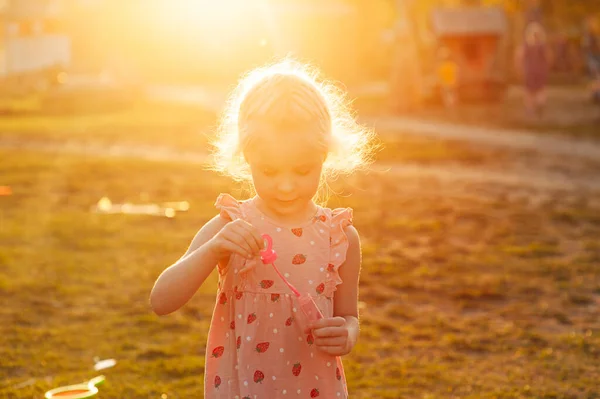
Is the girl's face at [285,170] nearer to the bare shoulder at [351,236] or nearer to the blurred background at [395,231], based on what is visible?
the bare shoulder at [351,236]

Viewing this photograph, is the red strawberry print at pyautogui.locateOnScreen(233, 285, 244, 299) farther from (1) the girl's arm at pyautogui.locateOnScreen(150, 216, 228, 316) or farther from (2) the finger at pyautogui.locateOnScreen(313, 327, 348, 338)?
(2) the finger at pyautogui.locateOnScreen(313, 327, 348, 338)

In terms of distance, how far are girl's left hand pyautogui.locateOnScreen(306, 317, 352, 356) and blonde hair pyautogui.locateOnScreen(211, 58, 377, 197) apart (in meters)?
0.54

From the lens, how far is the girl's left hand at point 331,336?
8.56 feet

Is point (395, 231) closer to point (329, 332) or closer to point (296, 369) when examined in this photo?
point (296, 369)

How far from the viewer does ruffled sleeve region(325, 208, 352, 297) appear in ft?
9.16

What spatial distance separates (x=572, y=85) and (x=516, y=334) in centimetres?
2867

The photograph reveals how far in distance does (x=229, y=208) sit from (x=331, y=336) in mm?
525

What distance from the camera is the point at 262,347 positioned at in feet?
8.84

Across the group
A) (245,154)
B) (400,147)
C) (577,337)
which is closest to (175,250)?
(577,337)

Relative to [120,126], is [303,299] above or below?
below

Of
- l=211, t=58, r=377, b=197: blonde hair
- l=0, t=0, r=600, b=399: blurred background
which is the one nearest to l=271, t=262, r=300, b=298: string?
l=211, t=58, r=377, b=197: blonde hair

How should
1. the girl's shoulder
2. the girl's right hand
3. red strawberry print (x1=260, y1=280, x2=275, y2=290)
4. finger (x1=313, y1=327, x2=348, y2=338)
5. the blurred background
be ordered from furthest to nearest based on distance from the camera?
1. the blurred background
2. the girl's shoulder
3. red strawberry print (x1=260, y1=280, x2=275, y2=290)
4. finger (x1=313, y1=327, x2=348, y2=338)
5. the girl's right hand

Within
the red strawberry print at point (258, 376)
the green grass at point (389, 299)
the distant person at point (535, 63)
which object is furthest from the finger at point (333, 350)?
the distant person at point (535, 63)

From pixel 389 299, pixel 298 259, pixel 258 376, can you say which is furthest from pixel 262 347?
pixel 389 299
